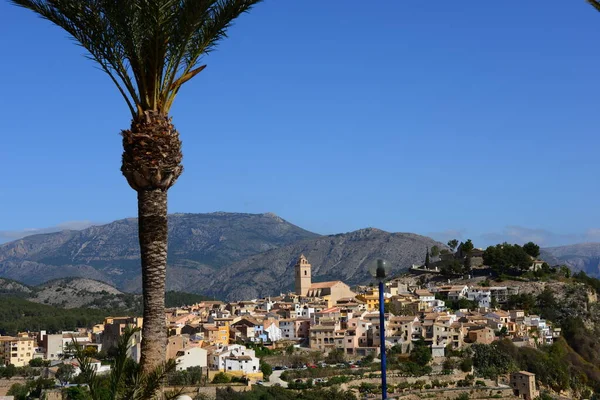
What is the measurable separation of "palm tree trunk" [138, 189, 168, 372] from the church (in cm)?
6273

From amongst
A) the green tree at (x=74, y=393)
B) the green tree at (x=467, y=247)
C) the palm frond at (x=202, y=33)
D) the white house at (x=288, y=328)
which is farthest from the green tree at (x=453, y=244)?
the palm frond at (x=202, y=33)

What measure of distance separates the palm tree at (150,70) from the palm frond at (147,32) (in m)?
0.01

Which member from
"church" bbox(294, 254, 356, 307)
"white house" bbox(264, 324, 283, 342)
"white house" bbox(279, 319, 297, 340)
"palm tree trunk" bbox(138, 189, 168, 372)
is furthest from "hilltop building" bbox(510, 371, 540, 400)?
"palm tree trunk" bbox(138, 189, 168, 372)

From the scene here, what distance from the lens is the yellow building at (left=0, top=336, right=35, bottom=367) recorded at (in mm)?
63094

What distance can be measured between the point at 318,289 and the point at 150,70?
7035 cm

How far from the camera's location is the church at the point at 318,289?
79.9m

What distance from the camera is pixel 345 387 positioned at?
50.7 metres

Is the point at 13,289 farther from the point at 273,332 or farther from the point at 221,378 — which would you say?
the point at 221,378

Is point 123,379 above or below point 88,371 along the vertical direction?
below

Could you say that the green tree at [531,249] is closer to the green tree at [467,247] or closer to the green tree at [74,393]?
the green tree at [467,247]

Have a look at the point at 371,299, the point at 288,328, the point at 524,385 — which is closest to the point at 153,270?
the point at 524,385

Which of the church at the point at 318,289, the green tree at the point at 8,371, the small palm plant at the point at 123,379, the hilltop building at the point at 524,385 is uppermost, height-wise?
the church at the point at 318,289

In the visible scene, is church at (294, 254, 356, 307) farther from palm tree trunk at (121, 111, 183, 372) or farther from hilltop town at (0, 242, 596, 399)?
palm tree trunk at (121, 111, 183, 372)

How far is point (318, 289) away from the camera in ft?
273
